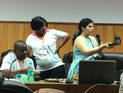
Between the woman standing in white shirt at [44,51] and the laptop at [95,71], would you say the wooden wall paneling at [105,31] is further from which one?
the laptop at [95,71]

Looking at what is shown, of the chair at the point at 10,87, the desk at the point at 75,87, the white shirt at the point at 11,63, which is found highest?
the chair at the point at 10,87

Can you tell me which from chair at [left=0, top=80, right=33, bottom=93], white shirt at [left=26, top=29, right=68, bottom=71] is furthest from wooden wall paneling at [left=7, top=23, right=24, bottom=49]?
chair at [left=0, top=80, right=33, bottom=93]

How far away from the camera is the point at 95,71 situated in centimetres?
207

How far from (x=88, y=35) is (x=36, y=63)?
83cm

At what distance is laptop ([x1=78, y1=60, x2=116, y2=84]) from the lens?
2.06 meters

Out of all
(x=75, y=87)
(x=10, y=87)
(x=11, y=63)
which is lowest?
(x=75, y=87)

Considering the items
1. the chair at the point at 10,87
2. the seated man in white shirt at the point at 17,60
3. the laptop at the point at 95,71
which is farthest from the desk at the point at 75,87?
the chair at the point at 10,87

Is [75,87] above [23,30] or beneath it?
beneath

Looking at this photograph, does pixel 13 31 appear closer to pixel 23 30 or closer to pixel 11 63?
pixel 23 30

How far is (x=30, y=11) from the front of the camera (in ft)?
17.0

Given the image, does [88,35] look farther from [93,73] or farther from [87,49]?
[93,73]

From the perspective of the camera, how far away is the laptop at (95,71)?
206 cm

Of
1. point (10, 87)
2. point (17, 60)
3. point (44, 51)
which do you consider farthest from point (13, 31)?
point (10, 87)

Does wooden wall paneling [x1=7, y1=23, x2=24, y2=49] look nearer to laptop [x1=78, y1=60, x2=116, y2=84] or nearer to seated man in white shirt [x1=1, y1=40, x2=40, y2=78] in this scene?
seated man in white shirt [x1=1, y1=40, x2=40, y2=78]
